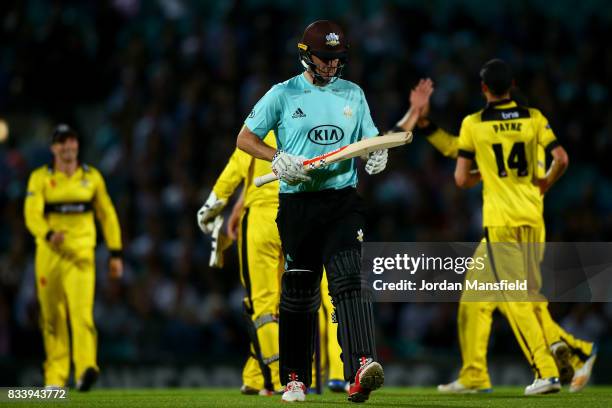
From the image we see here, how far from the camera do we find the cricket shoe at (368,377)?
24.4 feet

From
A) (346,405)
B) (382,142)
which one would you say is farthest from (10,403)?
(382,142)

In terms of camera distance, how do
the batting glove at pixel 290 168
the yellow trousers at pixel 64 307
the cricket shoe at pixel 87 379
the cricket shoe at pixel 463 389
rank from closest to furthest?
the batting glove at pixel 290 168 → the cricket shoe at pixel 463 389 → the cricket shoe at pixel 87 379 → the yellow trousers at pixel 64 307

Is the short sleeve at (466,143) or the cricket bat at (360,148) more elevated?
the short sleeve at (466,143)

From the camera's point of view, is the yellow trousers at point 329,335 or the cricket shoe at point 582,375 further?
the yellow trousers at point 329,335

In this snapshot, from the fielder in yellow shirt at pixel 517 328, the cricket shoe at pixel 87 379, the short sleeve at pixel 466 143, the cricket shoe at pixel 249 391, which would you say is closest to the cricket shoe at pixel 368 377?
the fielder in yellow shirt at pixel 517 328

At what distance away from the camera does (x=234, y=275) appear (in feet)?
50.3

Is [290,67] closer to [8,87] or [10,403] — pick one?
[8,87]

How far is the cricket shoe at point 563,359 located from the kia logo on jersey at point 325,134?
302 cm

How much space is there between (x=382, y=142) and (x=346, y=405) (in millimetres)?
1695

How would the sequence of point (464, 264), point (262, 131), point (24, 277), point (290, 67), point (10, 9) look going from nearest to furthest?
point (262, 131) < point (464, 264) < point (24, 277) < point (290, 67) < point (10, 9)

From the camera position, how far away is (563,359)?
389 inches

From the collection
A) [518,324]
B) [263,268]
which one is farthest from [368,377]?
[518,324]

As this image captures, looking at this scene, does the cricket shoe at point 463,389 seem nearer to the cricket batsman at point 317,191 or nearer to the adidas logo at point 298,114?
the cricket batsman at point 317,191

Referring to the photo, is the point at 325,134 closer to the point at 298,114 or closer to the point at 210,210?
the point at 298,114
